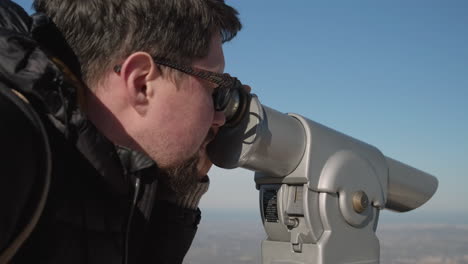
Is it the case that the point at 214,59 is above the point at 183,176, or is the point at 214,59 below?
above

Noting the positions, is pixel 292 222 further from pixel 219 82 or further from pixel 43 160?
pixel 43 160

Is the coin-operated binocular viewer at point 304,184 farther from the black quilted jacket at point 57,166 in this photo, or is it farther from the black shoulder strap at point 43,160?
the black shoulder strap at point 43,160

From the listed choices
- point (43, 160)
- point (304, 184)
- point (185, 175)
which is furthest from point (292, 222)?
point (43, 160)

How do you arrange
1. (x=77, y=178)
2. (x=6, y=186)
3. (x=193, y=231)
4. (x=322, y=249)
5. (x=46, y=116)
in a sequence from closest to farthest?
1. (x=6, y=186)
2. (x=46, y=116)
3. (x=77, y=178)
4. (x=322, y=249)
5. (x=193, y=231)

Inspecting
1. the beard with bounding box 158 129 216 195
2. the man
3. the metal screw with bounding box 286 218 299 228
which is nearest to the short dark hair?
the man

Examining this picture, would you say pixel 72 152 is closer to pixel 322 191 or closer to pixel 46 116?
pixel 46 116

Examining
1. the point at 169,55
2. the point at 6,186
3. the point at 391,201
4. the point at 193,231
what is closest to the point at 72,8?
the point at 169,55

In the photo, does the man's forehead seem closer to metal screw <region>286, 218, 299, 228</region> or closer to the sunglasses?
the sunglasses
